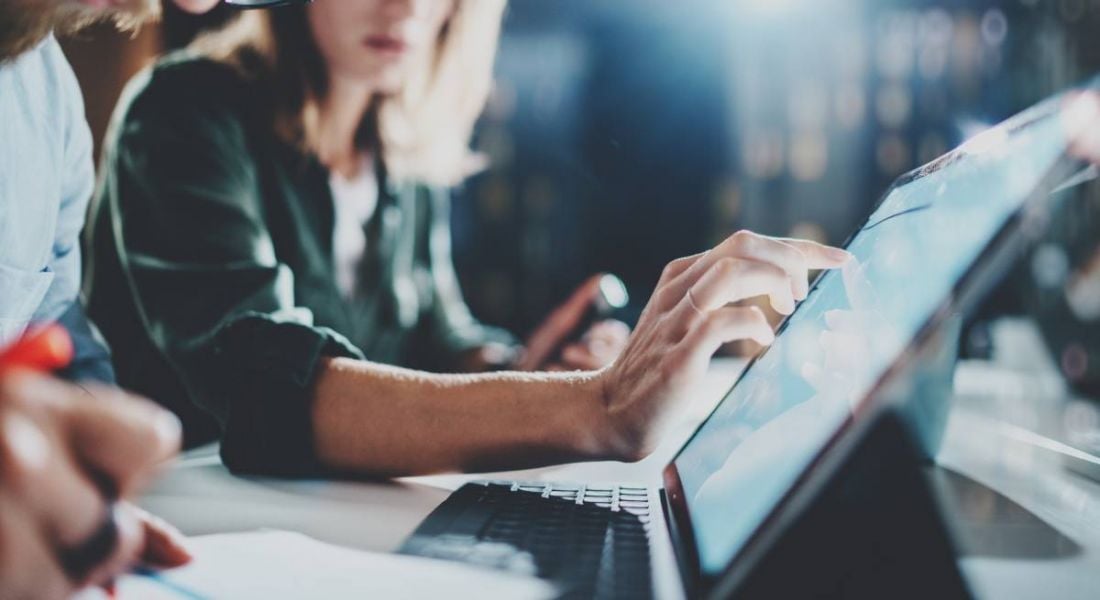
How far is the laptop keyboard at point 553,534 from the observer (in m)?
0.48

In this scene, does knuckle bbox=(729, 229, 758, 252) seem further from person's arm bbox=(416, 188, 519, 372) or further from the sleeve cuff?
person's arm bbox=(416, 188, 519, 372)

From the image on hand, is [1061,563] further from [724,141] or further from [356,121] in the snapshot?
[724,141]

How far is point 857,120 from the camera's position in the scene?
4.27 metres

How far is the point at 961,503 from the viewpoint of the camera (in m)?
0.67

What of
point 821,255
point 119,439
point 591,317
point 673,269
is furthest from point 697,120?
point 119,439

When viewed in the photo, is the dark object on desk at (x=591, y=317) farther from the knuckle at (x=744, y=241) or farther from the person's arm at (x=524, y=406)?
the knuckle at (x=744, y=241)

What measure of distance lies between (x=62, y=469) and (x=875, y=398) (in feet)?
1.22

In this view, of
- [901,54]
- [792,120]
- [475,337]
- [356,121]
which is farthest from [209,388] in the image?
[901,54]

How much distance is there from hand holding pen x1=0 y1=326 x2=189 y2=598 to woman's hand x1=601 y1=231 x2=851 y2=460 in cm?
44

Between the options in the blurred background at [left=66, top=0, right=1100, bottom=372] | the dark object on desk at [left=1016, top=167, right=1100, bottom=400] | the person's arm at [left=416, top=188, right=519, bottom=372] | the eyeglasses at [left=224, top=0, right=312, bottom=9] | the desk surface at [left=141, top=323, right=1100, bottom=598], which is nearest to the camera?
the desk surface at [left=141, top=323, right=1100, bottom=598]

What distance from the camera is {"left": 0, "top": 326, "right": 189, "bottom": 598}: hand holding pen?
293mm

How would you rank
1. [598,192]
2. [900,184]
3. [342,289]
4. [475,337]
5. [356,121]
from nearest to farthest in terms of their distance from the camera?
[900,184]
[342,289]
[356,121]
[475,337]
[598,192]

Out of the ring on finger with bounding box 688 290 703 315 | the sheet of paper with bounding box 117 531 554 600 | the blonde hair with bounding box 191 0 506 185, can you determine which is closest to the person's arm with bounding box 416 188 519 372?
the blonde hair with bounding box 191 0 506 185

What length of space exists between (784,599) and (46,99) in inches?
33.5
